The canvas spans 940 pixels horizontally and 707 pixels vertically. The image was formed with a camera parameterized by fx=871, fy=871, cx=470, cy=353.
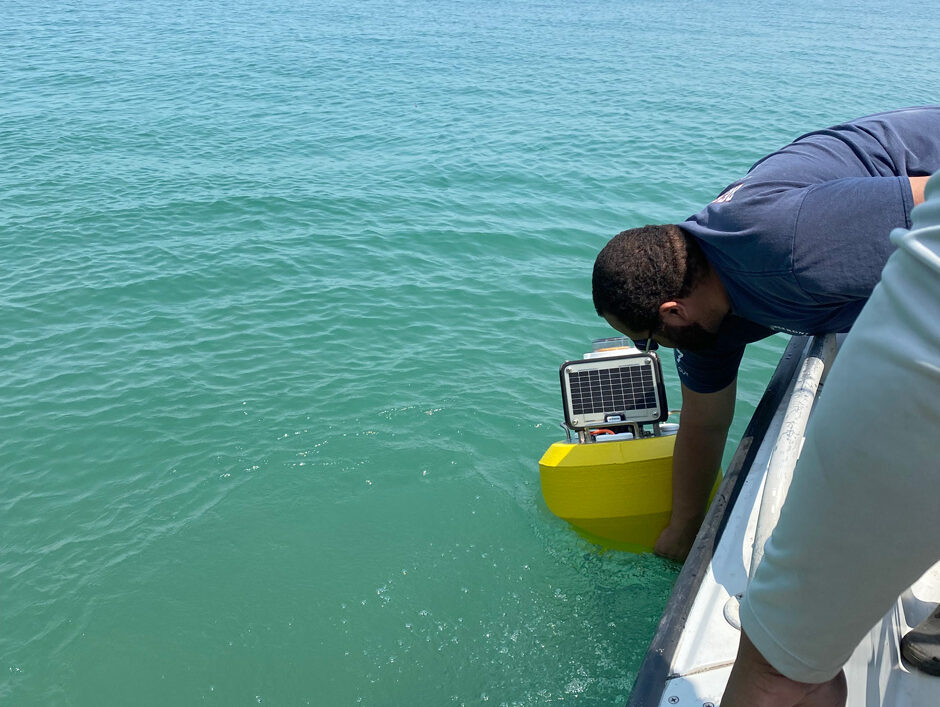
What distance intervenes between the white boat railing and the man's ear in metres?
0.41

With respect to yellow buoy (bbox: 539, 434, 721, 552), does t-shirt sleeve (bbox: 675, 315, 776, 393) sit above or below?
above

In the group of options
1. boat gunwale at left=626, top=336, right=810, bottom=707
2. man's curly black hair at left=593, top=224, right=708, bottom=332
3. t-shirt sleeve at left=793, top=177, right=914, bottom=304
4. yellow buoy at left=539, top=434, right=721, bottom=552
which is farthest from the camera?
yellow buoy at left=539, top=434, right=721, bottom=552

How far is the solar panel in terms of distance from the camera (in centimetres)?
388

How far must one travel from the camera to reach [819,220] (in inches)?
93.0

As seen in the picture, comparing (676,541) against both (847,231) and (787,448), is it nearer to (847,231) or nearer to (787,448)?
(787,448)

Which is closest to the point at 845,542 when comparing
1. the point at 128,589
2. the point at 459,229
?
the point at 128,589

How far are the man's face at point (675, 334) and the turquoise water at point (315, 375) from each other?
1.41 metres

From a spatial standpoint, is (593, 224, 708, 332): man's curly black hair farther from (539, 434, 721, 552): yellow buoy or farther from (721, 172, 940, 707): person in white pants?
(721, 172, 940, 707): person in white pants

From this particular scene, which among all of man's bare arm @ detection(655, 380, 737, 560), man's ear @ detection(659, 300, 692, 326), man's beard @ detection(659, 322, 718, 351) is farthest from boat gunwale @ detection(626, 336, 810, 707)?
man's ear @ detection(659, 300, 692, 326)

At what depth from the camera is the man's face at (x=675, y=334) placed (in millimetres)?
2906

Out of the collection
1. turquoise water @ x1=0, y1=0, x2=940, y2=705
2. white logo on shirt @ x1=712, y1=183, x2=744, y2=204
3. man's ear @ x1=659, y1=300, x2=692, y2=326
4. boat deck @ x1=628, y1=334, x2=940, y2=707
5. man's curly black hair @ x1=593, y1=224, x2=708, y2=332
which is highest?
white logo on shirt @ x1=712, y1=183, x2=744, y2=204

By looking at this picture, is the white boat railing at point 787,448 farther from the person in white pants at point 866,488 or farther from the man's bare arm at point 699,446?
the man's bare arm at point 699,446

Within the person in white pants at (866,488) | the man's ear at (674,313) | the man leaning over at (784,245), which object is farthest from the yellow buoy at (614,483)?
the person in white pants at (866,488)

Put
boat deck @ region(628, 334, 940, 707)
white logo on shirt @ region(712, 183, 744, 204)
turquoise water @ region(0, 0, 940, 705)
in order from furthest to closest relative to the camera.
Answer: turquoise water @ region(0, 0, 940, 705), white logo on shirt @ region(712, 183, 744, 204), boat deck @ region(628, 334, 940, 707)
